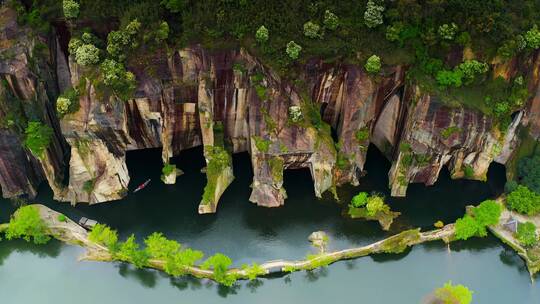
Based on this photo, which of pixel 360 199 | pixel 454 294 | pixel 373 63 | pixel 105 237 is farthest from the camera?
pixel 360 199

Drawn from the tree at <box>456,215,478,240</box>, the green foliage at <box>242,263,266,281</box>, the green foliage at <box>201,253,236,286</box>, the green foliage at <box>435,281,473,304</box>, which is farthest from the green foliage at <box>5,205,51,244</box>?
the tree at <box>456,215,478,240</box>

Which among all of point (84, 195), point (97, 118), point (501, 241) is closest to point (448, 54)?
point (501, 241)

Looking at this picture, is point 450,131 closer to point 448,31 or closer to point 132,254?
point 448,31

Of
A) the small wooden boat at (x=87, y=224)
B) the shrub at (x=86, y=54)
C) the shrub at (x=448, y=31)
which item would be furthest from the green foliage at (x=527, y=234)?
the shrub at (x=86, y=54)

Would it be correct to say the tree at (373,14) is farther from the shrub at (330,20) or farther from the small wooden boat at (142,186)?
the small wooden boat at (142,186)

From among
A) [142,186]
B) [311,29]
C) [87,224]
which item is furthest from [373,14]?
[87,224]

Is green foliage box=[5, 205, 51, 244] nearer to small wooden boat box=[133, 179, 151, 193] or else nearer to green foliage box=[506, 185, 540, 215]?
small wooden boat box=[133, 179, 151, 193]
